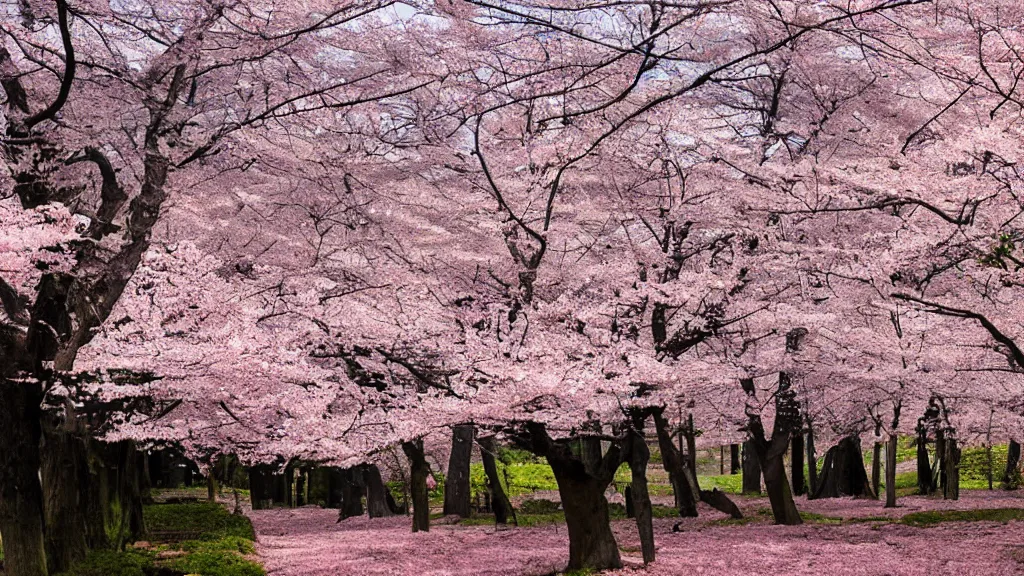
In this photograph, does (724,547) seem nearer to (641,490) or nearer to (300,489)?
(641,490)

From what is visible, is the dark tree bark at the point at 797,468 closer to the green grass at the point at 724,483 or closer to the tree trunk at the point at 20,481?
the green grass at the point at 724,483

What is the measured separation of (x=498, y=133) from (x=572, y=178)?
2.58m

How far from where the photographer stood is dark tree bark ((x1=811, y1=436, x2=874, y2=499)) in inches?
1259

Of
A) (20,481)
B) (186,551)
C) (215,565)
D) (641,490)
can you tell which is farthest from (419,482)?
(20,481)

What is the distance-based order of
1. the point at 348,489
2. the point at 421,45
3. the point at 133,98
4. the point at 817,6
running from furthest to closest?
the point at 348,489, the point at 133,98, the point at 421,45, the point at 817,6

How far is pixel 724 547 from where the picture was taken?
17.3m

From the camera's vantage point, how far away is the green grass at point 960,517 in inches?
795

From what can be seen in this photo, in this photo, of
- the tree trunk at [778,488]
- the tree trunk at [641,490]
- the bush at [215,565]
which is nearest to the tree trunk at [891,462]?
the tree trunk at [778,488]

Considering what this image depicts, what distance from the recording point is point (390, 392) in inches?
734

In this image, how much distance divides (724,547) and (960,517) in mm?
7072

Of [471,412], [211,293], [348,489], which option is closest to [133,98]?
[211,293]

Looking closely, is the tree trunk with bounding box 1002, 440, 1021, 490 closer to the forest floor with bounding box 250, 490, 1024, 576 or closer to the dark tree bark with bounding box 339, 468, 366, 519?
the forest floor with bounding box 250, 490, 1024, 576

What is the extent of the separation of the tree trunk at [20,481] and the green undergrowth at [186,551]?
150cm

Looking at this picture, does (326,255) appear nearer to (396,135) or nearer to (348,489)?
(396,135)
